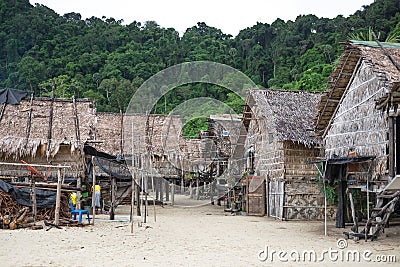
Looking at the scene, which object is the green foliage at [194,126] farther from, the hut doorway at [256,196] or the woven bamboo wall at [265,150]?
the hut doorway at [256,196]

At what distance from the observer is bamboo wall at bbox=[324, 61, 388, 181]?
11.8 meters

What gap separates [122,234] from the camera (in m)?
12.3

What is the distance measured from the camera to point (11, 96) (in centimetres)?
1969

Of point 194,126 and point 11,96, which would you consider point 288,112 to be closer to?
point 11,96

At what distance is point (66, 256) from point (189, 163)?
55.4ft

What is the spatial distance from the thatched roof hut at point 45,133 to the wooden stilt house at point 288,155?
702 centimetres

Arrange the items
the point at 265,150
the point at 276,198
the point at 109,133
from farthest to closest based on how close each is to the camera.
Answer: the point at 109,133 < the point at 265,150 < the point at 276,198

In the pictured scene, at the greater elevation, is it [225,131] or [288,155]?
[225,131]

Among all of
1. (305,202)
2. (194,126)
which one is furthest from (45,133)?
(194,126)

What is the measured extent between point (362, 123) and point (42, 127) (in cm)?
1226

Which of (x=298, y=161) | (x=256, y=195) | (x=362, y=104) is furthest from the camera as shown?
(x=256, y=195)

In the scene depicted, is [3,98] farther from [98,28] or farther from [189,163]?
[98,28]

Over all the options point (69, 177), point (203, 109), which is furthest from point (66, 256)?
point (203, 109)

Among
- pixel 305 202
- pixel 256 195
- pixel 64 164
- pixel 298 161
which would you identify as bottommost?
pixel 305 202
